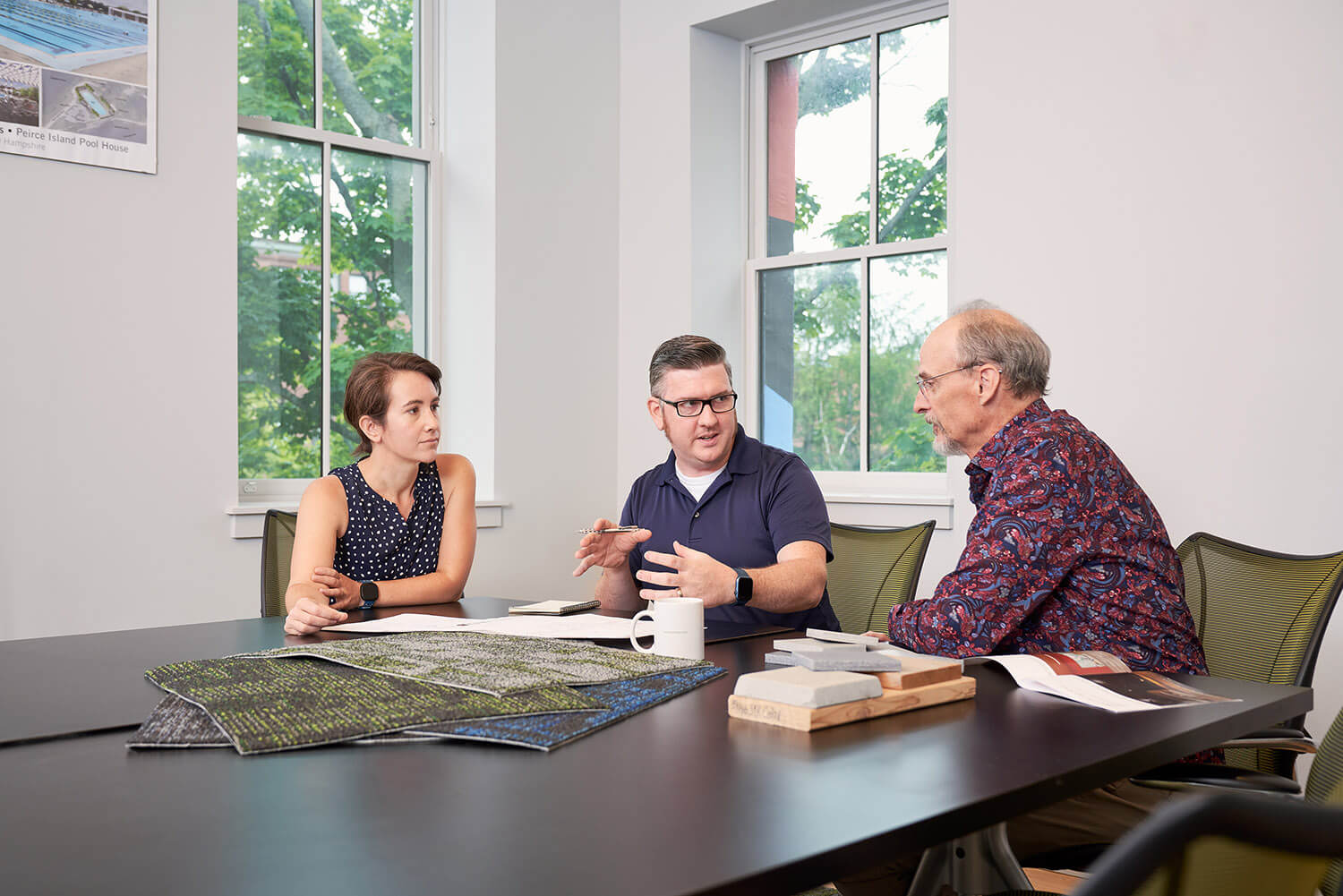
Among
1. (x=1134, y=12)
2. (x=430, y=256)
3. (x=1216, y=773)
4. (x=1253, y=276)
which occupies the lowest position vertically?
(x=1216, y=773)

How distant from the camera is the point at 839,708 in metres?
1.17

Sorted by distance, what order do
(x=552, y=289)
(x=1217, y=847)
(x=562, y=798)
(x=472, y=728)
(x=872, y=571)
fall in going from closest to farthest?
(x=1217, y=847), (x=562, y=798), (x=472, y=728), (x=872, y=571), (x=552, y=289)

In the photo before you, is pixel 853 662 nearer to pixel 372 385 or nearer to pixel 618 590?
pixel 618 590

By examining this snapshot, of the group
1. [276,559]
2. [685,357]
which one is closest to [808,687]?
[685,357]

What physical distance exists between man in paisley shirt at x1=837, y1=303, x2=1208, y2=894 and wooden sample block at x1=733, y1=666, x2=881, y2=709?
50cm

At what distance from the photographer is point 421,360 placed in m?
2.73

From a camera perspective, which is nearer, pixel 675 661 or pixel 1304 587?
pixel 675 661

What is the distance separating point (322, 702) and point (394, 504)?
140 cm

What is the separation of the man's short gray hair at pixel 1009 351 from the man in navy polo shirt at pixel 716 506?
517mm

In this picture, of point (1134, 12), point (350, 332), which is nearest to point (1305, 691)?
point (1134, 12)

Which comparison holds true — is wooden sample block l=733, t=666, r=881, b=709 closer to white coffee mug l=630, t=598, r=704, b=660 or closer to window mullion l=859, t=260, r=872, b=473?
white coffee mug l=630, t=598, r=704, b=660

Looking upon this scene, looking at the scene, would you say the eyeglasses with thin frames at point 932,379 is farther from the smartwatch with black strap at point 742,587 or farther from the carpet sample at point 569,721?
the carpet sample at point 569,721

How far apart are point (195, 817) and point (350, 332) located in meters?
3.43

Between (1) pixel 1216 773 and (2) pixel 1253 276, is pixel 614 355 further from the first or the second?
(1) pixel 1216 773
